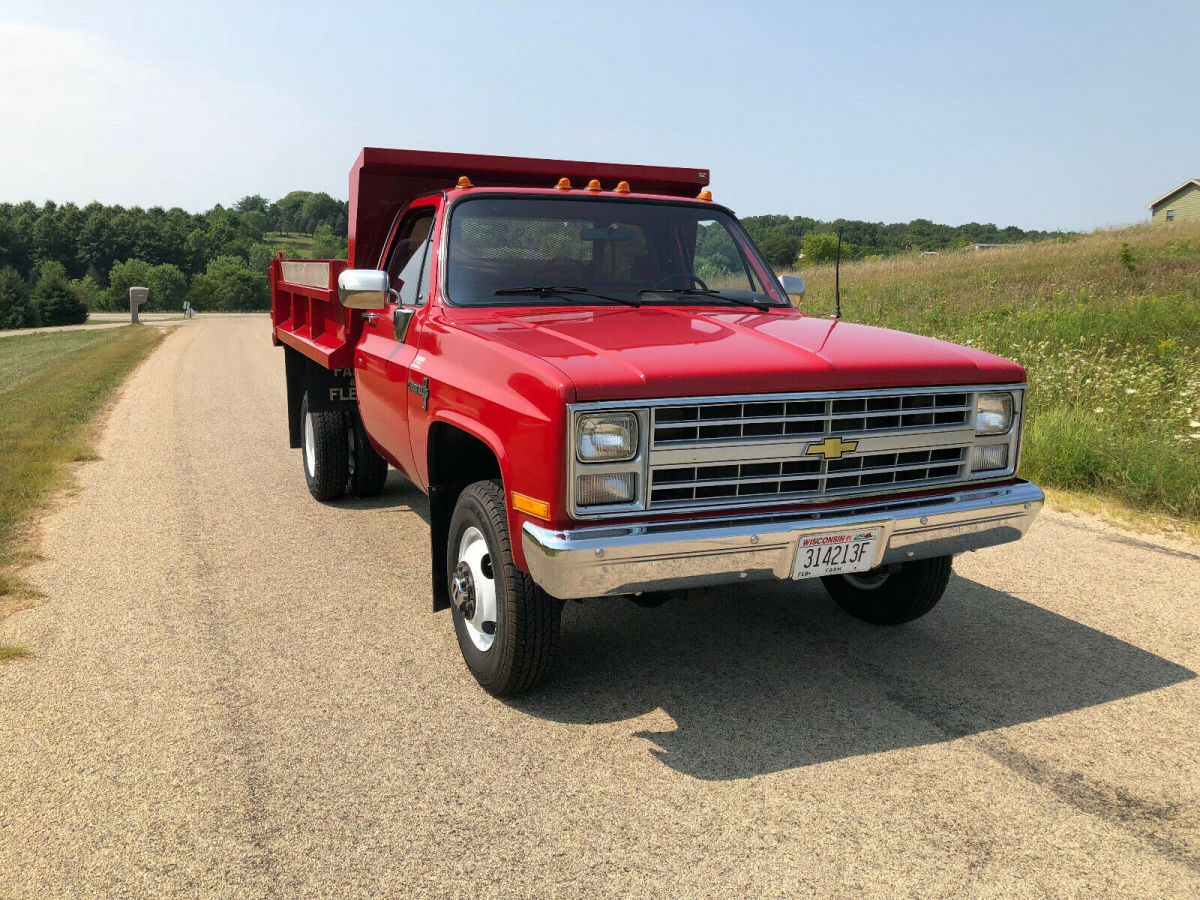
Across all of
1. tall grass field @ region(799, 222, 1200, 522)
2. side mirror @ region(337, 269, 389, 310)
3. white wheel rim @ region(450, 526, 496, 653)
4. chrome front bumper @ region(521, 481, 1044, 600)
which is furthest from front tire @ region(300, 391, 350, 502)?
tall grass field @ region(799, 222, 1200, 522)

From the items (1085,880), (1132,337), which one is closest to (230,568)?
(1085,880)

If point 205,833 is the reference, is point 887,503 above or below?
above

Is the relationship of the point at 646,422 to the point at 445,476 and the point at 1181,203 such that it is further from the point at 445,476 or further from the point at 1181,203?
the point at 1181,203

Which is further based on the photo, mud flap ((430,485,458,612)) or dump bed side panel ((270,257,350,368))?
dump bed side panel ((270,257,350,368))

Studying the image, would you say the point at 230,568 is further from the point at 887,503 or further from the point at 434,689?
the point at 887,503

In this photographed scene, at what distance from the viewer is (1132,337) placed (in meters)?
12.4

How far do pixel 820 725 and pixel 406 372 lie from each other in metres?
2.58

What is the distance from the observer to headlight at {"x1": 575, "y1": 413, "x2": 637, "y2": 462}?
314 centimetres

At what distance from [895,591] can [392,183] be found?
4.13 meters

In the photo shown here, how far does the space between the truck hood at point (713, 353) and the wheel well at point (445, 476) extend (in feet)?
1.72

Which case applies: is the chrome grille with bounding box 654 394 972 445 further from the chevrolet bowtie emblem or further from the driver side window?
the driver side window

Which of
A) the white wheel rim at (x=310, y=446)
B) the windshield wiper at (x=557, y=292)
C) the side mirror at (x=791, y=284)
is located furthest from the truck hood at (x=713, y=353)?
the white wheel rim at (x=310, y=446)

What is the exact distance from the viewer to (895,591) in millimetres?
4645

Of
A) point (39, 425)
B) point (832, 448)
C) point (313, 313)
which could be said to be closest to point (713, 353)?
point (832, 448)
